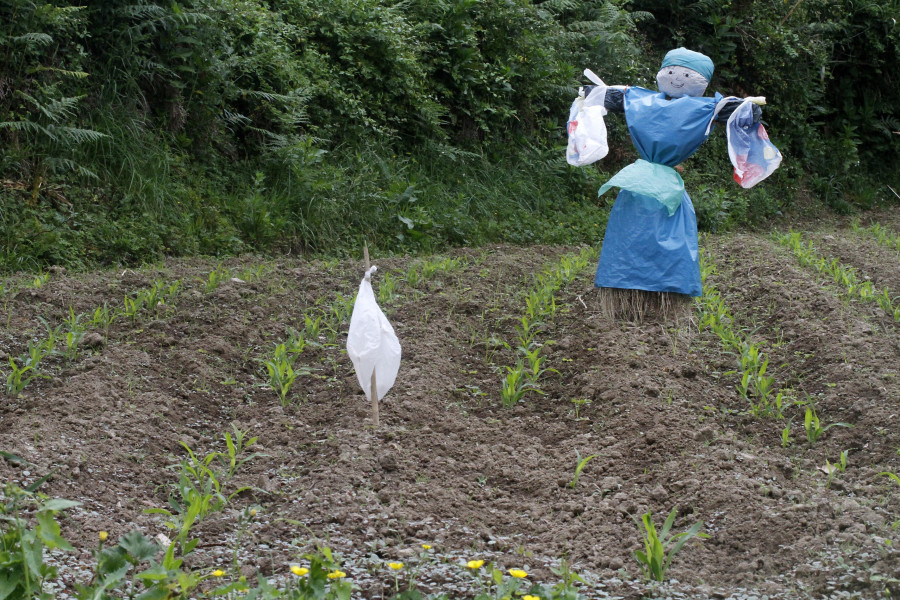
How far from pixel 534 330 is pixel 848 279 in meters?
2.76

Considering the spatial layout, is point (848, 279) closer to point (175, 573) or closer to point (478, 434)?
point (478, 434)

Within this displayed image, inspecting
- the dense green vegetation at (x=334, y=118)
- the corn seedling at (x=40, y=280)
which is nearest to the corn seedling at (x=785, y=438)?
the corn seedling at (x=40, y=280)

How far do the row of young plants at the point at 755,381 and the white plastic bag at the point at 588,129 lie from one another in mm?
1272

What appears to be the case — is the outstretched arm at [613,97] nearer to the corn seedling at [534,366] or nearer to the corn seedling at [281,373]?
the corn seedling at [534,366]

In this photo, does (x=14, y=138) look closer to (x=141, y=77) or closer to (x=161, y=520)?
(x=141, y=77)

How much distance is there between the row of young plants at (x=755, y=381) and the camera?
12.4ft

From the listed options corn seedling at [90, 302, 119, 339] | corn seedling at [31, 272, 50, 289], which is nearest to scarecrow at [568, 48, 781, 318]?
corn seedling at [90, 302, 119, 339]

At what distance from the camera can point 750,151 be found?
5219 mm

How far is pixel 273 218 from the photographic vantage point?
777 centimetres

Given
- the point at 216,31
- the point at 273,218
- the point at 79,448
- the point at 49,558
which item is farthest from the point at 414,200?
the point at 49,558

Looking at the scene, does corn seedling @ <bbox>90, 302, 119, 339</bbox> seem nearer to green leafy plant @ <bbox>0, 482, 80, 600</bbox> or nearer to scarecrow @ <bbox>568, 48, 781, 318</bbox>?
green leafy plant @ <bbox>0, 482, 80, 600</bbox>

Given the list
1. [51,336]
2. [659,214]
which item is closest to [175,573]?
[51,336]

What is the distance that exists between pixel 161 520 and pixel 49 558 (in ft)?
1.48

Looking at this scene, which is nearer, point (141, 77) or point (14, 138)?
point (14, 138)
